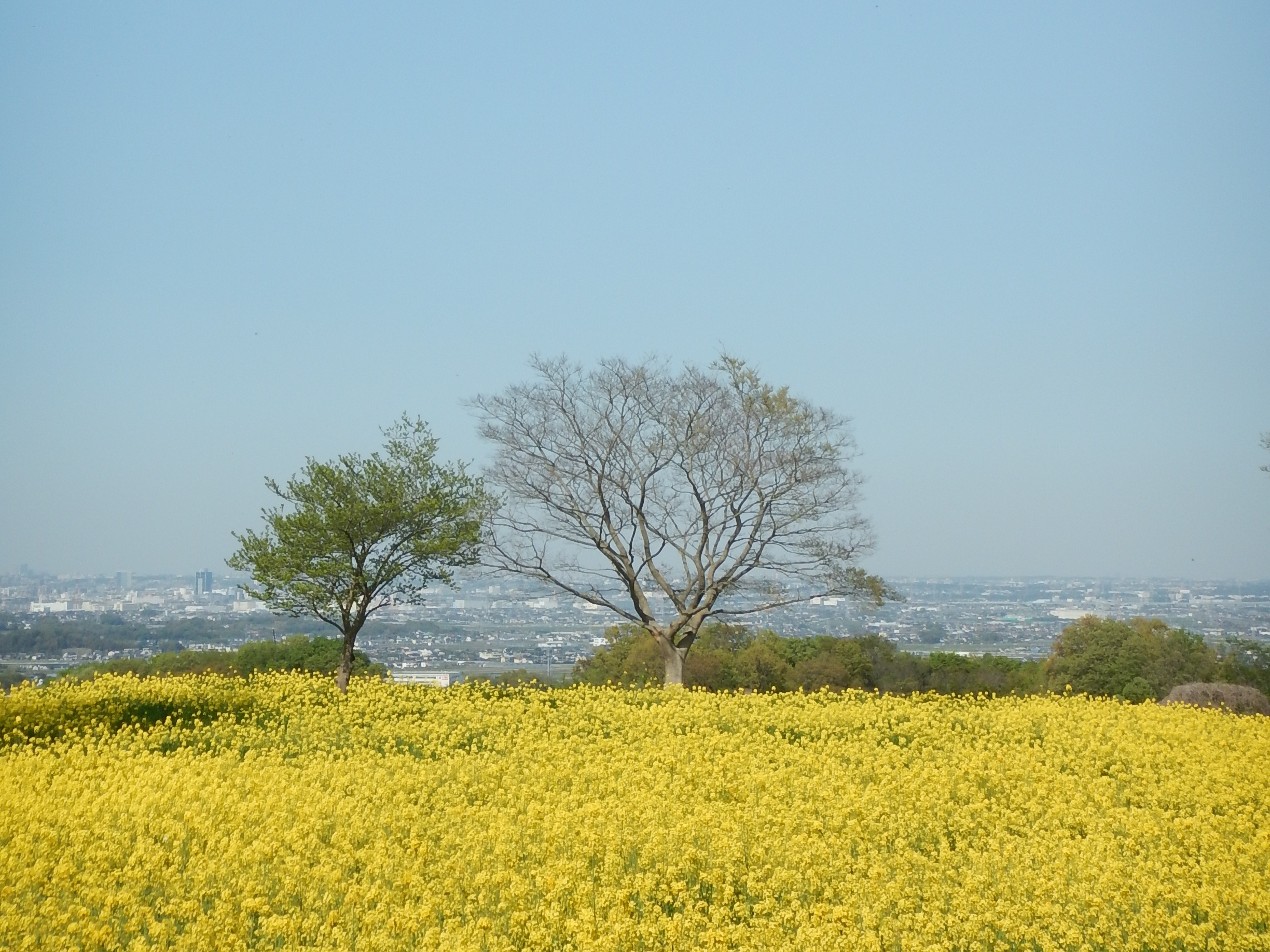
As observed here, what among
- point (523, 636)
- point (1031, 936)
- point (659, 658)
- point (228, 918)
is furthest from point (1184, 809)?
point (523, 636)

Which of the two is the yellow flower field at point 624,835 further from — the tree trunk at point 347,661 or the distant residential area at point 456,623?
the distant residential area at point 456,623

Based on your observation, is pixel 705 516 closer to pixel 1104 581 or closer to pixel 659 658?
pixel 659 658

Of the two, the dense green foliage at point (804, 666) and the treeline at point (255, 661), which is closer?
the treeline at point (255, 661)

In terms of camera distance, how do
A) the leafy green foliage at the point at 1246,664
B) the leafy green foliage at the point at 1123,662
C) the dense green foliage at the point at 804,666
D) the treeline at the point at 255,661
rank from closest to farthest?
the leafy green foliage at the point at 1246,664
the treeline at the point at 255,661
the leafy green foliage at the point at 1123,662
the dense green foliage at the point at 804,666

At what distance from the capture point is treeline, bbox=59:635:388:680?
18703mm

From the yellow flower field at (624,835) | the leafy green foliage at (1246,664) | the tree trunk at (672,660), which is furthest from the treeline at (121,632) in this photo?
the leafy green foliage at (1246,664)

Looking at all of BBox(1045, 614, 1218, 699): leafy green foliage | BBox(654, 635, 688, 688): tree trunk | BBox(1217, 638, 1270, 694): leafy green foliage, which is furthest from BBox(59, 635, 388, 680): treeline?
BBox(1217, 638, 1270, 694): leafy green foliage

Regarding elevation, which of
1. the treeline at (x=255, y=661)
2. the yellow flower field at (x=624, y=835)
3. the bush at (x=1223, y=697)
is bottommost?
the bush at (x=1223, y=697)

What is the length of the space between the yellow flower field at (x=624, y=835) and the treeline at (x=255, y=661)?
7.42 m

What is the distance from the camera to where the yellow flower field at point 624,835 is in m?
5.09

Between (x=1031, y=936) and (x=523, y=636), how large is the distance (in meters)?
21.4

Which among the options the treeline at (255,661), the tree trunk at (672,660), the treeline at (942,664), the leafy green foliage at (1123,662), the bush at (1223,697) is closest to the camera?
the bush at (1223,697)

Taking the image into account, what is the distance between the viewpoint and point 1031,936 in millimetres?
5180

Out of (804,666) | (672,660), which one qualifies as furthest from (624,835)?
(804,666)
